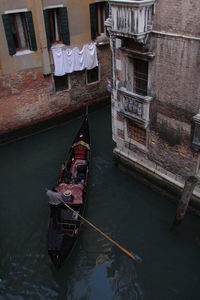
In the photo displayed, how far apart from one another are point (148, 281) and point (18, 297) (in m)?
3.46

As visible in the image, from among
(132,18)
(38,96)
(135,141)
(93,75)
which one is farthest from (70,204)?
(93,75)

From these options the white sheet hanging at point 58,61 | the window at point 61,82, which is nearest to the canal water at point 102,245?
the window at point 61,82

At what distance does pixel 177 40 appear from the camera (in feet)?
A: 23.3

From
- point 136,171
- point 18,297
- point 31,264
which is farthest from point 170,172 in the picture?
point 18,297

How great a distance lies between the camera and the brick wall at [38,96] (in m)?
12.7

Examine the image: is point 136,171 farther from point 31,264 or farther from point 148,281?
point 31,264

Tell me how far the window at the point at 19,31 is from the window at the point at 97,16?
297 centimetres

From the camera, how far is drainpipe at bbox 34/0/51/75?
11781mm

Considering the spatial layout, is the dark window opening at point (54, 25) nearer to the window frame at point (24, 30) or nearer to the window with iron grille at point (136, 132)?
the window frame at point (24, 30)

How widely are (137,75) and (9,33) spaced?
226 inches

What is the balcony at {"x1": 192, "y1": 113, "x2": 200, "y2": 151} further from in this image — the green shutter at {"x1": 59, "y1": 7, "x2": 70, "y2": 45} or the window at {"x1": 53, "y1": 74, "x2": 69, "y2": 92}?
the window at {"x1": 53, "y1": 74, "x2": 69, "y2": 92}

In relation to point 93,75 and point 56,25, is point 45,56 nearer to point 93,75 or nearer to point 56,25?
point 56,25

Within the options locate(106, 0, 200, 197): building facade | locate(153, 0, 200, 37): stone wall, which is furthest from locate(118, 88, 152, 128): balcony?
locate(153, 0, 200, 37): stone wall

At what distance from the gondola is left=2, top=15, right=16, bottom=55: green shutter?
425 centimetres
